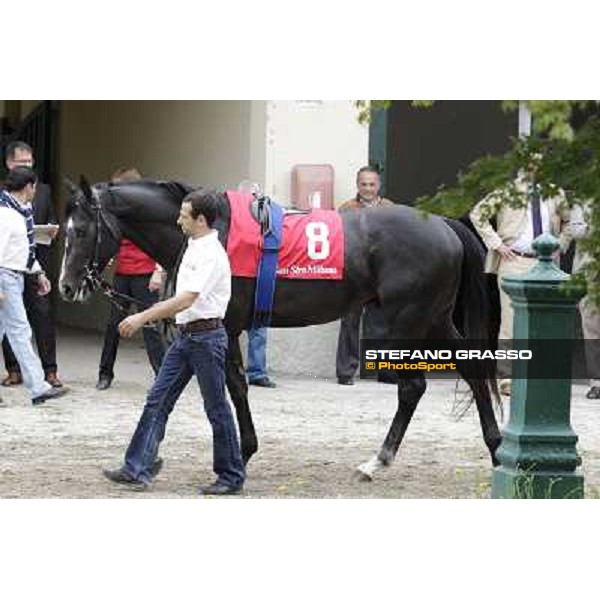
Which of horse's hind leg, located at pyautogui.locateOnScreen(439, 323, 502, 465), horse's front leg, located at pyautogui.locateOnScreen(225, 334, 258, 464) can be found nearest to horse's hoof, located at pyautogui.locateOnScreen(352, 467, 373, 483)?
horse's front leg, located at pyautogui.locateOnScreen(225, 334, 258, 464)

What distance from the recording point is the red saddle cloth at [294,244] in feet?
31.8

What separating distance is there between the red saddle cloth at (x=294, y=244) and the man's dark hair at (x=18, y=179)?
2781 mm

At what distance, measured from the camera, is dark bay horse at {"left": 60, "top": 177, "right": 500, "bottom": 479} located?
988 cm

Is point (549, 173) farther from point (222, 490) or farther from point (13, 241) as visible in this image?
point (13, 241)

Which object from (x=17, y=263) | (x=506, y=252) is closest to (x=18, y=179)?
(x=17, y=263)

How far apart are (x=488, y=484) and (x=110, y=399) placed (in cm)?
403

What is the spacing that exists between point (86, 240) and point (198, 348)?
1.43 meters

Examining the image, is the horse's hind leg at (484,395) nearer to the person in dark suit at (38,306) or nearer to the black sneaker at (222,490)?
the black sneaker at (222,490)

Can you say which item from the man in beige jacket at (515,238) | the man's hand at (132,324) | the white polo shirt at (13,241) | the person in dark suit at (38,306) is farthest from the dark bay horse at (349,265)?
the man in beige jacket at (515,238)

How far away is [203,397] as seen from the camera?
29.8 ft

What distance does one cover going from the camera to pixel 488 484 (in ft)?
32.4

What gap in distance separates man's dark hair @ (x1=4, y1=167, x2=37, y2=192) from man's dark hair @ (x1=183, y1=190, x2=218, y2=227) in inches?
138
